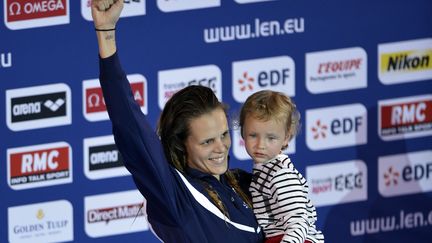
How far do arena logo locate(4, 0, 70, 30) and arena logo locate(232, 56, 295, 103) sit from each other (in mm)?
828

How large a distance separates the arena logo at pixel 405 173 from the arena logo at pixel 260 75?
68 centimetres

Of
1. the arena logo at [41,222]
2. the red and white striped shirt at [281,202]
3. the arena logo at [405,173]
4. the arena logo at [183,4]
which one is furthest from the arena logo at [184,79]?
the red and white striped shirt at [281,202]

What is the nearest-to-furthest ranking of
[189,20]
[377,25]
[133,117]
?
[133,117] < [189,20] < [377,25]

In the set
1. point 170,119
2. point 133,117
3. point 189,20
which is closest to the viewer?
point 133,117

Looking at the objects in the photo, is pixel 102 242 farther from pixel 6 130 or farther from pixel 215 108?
pixel 215 108

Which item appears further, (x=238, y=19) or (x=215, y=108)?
(x=238, y=19)

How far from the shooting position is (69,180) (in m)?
5.18

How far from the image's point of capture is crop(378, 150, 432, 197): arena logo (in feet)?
19.5

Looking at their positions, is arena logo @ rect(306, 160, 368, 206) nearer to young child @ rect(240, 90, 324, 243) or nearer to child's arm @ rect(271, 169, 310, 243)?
young child @ rect(240, 90, 324, 243)

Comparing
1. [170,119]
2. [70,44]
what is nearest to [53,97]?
[70,44]

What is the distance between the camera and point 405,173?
5.99m

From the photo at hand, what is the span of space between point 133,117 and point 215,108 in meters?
0.40

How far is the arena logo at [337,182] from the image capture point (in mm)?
5781

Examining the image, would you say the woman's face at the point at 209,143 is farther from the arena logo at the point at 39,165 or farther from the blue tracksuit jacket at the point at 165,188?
the arena logo at the point at 39,165
